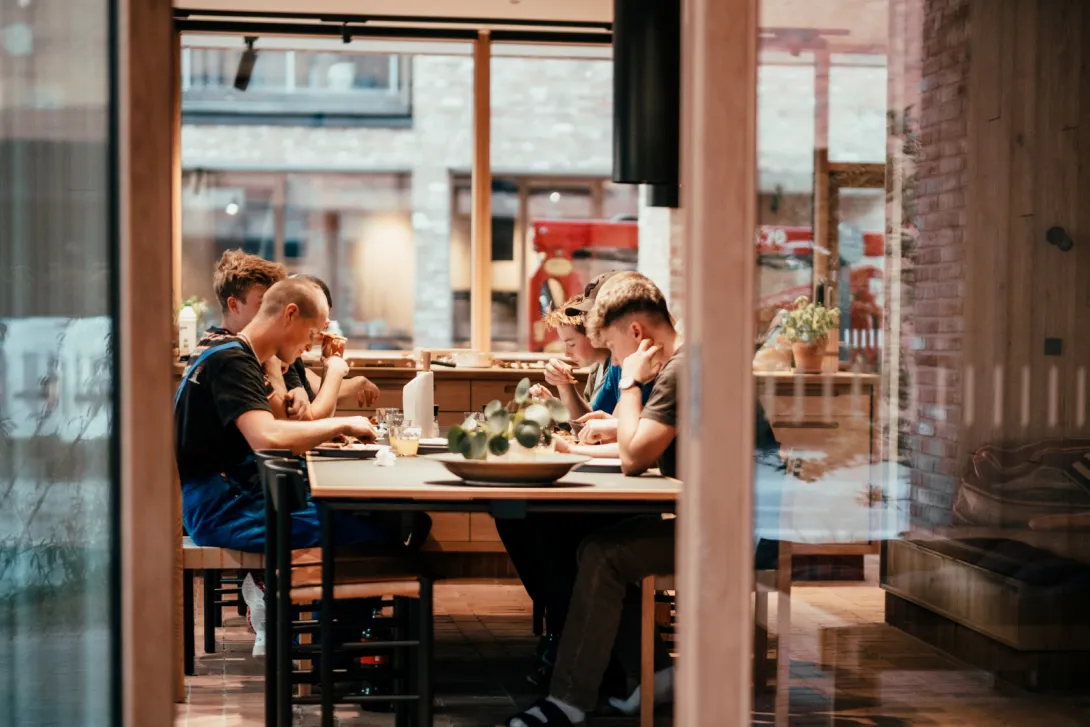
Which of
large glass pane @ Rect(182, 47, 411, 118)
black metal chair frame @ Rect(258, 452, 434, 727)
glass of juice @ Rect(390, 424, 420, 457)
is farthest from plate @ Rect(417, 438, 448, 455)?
large glass pane @ Rect(182, 47, 411, 118)

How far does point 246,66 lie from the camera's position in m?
7.92

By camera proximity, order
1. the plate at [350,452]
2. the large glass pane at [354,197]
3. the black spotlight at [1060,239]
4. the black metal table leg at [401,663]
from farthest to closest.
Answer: the large glass pane at [354,197]
the plate at [350,452]
the black metal table leg at [401,663]
the black spotlight at [1060,239]

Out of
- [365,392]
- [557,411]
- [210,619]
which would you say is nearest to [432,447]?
[365,392]

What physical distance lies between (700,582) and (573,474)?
1405 mm

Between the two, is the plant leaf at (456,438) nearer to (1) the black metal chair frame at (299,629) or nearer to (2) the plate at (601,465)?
(1) the black metal chair frame at (299,629)

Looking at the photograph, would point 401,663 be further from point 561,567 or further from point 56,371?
point 56,371

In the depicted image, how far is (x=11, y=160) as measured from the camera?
2566 millimetres

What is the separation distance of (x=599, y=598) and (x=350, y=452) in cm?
108

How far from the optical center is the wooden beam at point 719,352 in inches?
103

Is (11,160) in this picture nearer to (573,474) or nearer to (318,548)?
(318,548)

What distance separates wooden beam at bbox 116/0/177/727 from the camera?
8.36 feet

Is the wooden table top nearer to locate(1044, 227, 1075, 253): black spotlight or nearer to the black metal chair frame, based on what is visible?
the black metal chair frame

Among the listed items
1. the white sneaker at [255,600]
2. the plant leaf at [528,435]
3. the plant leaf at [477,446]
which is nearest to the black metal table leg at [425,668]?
the plant leaf at [477,446]

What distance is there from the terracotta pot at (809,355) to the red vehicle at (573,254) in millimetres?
6302
